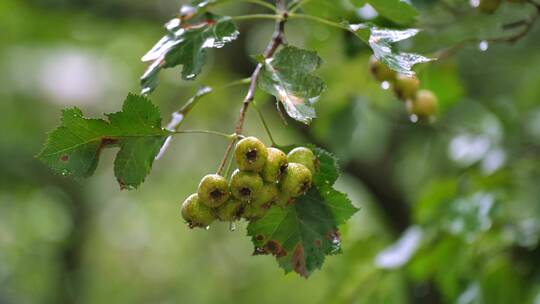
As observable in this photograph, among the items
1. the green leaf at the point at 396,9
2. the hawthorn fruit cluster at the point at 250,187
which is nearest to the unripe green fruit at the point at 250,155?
the hawthorn fruit cluster at the point at 250,187

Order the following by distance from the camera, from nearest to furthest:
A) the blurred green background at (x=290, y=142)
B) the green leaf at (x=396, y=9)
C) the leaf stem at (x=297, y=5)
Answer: the green leaf at (x=396, y=9) → the leaf stem at (x=297, y=5) → the blurred green background at (x=290, y=142)

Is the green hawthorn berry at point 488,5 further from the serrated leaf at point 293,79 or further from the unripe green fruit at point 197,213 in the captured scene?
the unripe green fruit at point 197,213

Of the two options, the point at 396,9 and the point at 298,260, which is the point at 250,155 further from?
the point at 396,9

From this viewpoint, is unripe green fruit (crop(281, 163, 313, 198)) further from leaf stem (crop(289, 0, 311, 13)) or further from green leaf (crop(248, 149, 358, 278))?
leaf stem (crop(289, 0, 311, 13))

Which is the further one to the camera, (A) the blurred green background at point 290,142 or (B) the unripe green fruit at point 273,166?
(A) the blurred green background at point 290,142

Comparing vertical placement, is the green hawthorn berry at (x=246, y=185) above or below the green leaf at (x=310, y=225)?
above

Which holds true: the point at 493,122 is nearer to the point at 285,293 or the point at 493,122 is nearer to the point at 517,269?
the point at 517,269
